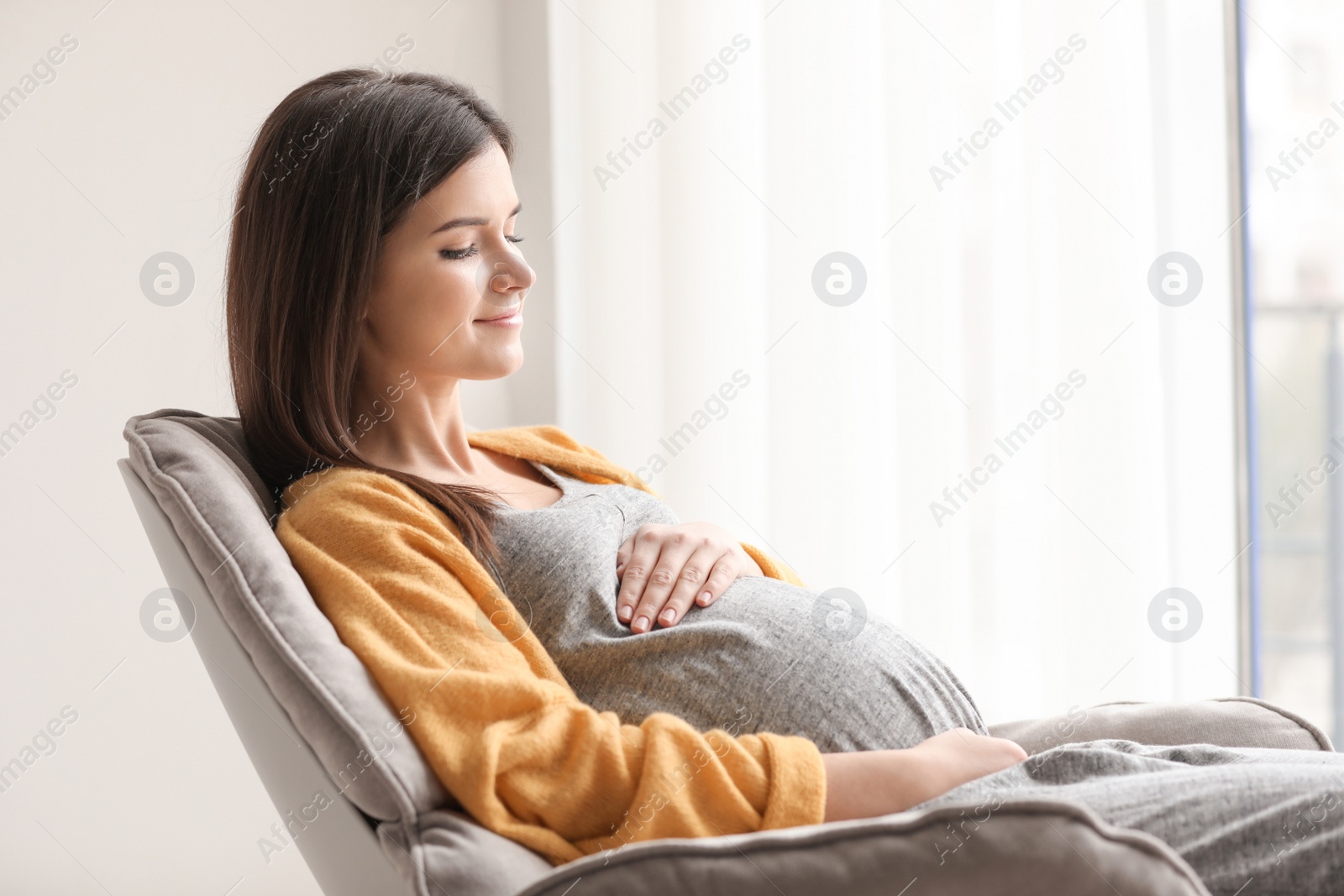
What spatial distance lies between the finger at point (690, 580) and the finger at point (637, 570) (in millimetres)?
33


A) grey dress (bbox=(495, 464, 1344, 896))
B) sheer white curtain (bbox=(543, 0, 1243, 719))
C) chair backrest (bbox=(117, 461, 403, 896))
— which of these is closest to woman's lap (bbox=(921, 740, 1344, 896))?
grey dress (bbox=(495, 464, 1344, 896))

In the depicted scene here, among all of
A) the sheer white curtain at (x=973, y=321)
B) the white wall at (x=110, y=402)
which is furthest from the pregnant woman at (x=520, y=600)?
the white wall at (x=110, y=402)

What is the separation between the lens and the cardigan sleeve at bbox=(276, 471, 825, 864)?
779 mm

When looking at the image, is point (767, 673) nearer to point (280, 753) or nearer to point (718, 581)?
point (718, 581)

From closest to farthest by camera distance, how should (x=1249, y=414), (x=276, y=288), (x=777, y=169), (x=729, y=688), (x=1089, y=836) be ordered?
(x=1089, y=836)
(x=729, y=688)
(x=276, y=288)
(x=1249, y=414)
(x=777, y=169)

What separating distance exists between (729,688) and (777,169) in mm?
1393

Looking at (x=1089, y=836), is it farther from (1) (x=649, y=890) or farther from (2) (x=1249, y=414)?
(2) (x=1249, y=414)

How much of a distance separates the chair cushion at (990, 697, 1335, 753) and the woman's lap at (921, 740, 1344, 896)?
281mm

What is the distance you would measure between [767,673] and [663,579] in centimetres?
16

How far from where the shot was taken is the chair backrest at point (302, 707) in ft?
2.46

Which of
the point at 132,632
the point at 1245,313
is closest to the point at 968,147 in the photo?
the point at 1245,313

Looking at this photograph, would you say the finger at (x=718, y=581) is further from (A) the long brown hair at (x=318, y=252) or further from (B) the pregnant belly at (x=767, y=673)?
(A) the long brown hair at (x=318, y=252)

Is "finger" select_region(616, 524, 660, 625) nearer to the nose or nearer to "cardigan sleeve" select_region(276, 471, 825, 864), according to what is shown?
"cardigan sleeve" select_region(276, 471, 825, 864)

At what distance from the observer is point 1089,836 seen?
0.61 meters
